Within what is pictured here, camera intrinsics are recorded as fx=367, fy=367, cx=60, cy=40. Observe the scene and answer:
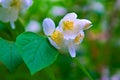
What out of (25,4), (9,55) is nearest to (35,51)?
(9,55)

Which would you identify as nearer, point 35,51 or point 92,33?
point 35,51

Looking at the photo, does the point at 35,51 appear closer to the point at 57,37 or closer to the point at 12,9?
the point at 57,37

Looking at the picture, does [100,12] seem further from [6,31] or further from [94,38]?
[6,31]

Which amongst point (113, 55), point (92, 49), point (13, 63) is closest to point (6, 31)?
point (13, 63)

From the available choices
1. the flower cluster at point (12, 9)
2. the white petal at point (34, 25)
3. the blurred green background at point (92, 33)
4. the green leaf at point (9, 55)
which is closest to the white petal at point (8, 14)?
the flower cluster at point (12, 9)

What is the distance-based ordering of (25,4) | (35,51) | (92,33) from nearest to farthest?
(35,51), (25,4), (92,33)

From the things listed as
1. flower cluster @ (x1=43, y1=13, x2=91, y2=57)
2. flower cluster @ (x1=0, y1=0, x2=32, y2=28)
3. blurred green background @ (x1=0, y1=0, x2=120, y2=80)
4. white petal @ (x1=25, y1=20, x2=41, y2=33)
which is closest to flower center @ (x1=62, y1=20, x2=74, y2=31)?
flower cluster @ (x1=43, y1=13, x2=91, y2=57)

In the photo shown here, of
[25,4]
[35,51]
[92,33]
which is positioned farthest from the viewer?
[92,33]
